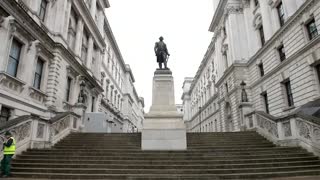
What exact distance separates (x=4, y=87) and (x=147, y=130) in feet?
28.2

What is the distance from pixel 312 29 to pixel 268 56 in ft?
21.3

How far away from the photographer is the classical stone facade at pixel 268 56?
1667 cm

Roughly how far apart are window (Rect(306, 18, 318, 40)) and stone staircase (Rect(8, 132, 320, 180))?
32.8 feet

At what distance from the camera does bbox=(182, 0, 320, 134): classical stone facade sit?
16672mm

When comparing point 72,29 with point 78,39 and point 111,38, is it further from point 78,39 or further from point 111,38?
point 111,38

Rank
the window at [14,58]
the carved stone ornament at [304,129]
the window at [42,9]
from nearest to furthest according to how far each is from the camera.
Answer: the carved stone ornament at [304,129] → the window at [14,58] → the window at [42,9]

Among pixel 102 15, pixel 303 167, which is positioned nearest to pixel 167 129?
pixel 303 167

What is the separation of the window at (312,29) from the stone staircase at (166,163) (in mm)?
10003

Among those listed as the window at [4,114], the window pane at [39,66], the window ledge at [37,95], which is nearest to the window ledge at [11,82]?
the window ledge at [37,95]

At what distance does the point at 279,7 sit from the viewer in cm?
2206

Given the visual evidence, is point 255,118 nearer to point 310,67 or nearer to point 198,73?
point 310,67

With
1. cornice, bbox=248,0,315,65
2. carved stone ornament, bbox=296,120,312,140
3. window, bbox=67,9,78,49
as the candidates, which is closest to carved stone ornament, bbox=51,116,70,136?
window, bbox=67,9,78,49

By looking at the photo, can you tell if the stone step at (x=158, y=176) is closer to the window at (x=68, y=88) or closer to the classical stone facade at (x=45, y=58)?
the classical stone facade at (x=45, y=58)

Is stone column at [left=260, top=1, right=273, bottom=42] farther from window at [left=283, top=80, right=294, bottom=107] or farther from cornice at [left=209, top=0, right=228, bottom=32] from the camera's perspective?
cornice at [left=209, top=0, right=228, bottom=32]
